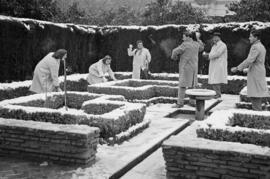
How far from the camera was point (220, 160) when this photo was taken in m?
4.59

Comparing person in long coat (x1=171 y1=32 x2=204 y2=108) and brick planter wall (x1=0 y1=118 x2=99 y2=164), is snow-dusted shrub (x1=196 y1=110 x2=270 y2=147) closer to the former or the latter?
brick planter wall (x1=0 y1=118 x2=99 y2=164)

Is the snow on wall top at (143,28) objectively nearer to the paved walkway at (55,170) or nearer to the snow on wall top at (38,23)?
the snow on wall top at (38,23)

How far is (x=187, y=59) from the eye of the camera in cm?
996

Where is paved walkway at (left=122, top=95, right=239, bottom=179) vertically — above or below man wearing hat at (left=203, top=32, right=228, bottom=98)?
below

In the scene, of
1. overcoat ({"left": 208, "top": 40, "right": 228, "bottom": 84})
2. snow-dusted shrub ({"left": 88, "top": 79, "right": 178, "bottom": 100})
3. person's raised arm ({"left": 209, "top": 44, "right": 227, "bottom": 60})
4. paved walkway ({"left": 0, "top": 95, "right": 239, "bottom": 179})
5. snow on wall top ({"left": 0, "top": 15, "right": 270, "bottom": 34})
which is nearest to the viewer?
paved walkway ({"left": 0, "top": 95, "right": 239, "bottom": 179})

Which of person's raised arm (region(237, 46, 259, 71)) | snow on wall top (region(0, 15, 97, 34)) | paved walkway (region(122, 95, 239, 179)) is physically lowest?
paved walkway (region(122, 95, 239, 179))

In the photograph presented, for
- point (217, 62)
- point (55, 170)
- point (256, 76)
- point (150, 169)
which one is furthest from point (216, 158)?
point (217, 62)

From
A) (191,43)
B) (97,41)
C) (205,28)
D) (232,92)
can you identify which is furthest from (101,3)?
(191,43)

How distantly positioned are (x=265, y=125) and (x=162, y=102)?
5.86 m

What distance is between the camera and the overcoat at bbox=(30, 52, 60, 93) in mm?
8812

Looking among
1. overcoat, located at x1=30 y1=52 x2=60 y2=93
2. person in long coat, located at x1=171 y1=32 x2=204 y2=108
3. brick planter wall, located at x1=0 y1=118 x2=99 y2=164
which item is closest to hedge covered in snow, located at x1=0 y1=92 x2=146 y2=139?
overcoat, located at x1=30 y1=52 x2=60 y2=93

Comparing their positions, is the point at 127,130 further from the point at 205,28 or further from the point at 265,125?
the point at 205,28

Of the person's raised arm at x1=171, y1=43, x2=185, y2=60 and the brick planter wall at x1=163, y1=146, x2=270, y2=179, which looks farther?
the person's raised arm at x1=171, y1=43, x2=185, y2=60

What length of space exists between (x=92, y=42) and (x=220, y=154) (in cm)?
1484
